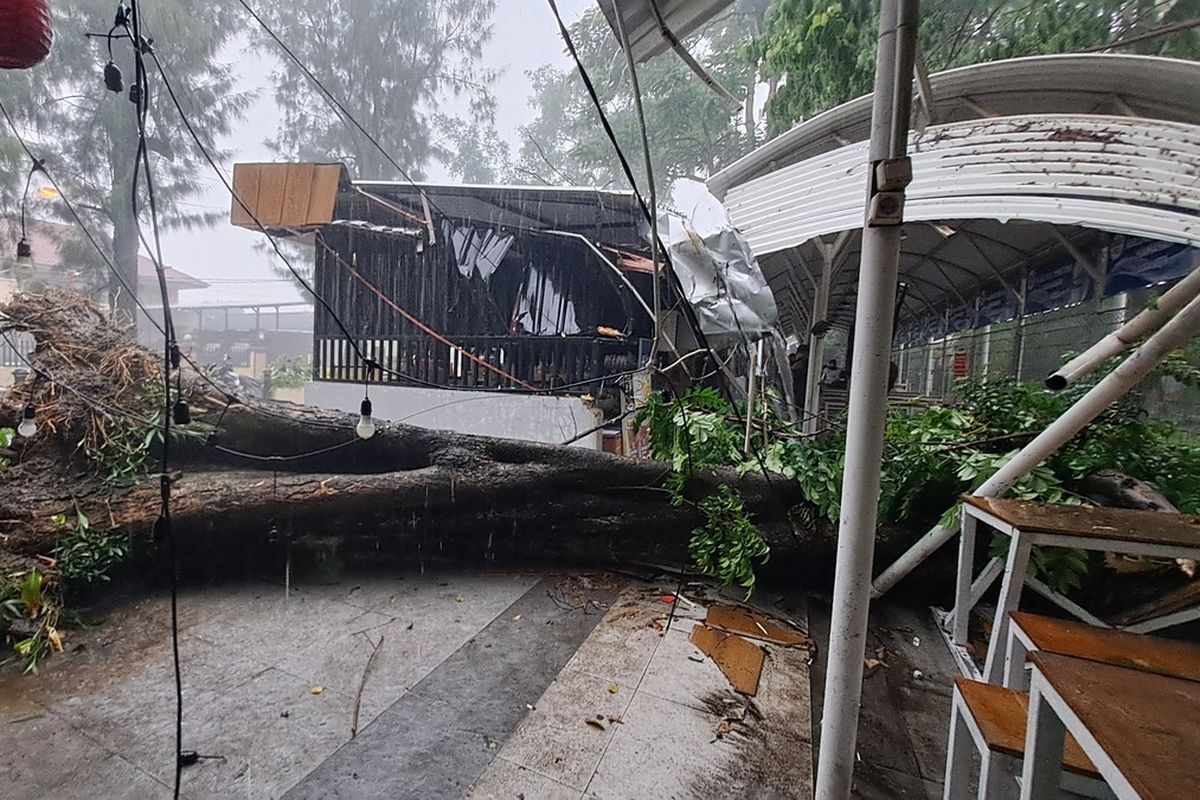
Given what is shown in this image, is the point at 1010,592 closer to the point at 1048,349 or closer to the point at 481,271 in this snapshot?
the point at 1048,349

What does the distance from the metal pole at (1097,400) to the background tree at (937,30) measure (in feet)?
14.8

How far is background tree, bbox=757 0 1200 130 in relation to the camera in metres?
5.09

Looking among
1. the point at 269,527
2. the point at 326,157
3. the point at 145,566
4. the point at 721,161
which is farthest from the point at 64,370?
the point at 721,161

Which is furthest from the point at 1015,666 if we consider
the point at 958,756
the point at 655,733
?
the point at 655,733

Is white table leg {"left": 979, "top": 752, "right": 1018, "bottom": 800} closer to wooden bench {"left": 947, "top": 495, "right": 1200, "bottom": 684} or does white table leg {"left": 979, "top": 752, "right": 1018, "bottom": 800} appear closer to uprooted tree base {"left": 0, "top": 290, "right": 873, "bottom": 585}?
wooden bench {"left": 947, "top": 495, "right": 1200, "bottom": 684}

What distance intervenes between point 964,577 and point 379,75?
20.1 meters

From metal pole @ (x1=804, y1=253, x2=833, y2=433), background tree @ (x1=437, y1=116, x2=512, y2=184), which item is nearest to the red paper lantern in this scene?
metal pole @ (x1=804, y1=253, x2=833, y2=433)

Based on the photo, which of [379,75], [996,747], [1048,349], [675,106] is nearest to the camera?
[996,747]

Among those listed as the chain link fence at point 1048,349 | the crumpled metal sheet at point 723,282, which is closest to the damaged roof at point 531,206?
the crumpled metal sheet at point 723,282

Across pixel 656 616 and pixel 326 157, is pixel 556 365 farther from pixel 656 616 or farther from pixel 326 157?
pixel 326 157

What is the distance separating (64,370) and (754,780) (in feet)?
20.7

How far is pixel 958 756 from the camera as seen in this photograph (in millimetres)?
1572

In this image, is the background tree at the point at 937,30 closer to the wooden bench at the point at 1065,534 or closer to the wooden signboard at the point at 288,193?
the wooden bench at the point at 1065,534

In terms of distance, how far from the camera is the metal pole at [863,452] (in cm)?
143
